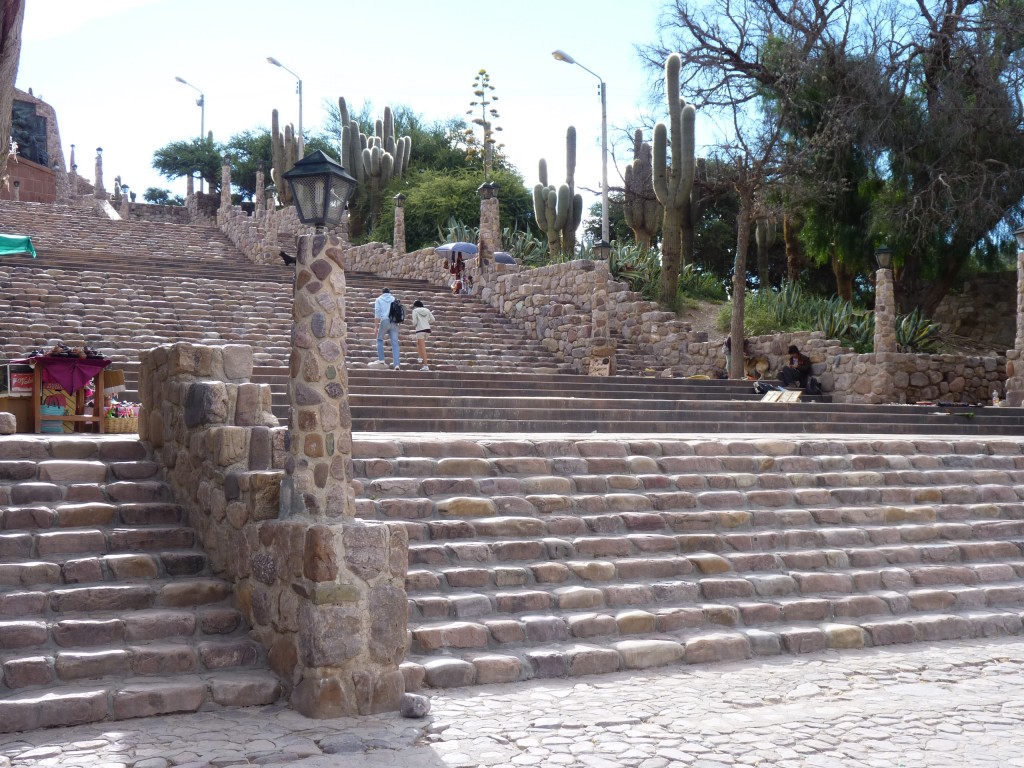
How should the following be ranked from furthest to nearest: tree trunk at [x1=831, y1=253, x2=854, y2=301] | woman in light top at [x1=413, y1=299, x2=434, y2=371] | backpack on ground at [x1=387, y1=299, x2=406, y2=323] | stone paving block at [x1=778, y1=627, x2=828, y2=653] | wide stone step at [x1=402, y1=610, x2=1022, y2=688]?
1. tree trunk at [x1=831, y1=253, x2=854, y2=301]
2. woman in light top at [x1=413, y1=299, x2=434, y2=371]
3. backpack on ground at [x1=387, y1=299, x2=406, y2=323]
4. stone paving block at [x1=778, y1=627, x2=828, y2=653]
5. wide stone step at [x1=402, y1=610, x2=1022, y2=688]

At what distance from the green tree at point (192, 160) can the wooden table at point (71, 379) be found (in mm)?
45399

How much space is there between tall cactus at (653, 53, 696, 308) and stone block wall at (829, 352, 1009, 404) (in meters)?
6.48

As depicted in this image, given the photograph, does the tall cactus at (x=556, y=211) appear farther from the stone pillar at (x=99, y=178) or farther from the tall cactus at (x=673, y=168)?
the stone pillar at (x=99, y=178)

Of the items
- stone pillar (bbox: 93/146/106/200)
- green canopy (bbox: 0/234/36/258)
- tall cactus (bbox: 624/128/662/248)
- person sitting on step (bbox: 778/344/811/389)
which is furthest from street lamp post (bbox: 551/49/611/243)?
stone pillar (bbox: 93/146/106/200)

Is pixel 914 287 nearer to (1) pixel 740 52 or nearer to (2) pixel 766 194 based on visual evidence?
(2) pixel 766 194

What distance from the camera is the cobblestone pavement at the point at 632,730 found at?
4.62 m

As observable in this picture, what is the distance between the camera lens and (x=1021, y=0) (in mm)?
23781

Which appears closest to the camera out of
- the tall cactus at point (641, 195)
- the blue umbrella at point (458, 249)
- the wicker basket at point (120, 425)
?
the wicker basket at point (120, 425)

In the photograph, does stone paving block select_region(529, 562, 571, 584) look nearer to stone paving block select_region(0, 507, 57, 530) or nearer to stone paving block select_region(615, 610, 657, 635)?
stone paving block select_region(615, 610, 657, 635)

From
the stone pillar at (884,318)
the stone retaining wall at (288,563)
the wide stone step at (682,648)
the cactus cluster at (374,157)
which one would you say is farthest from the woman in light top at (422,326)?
the cactus cluster at (374,157)

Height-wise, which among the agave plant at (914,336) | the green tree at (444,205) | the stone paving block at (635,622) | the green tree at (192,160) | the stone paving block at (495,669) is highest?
the green tree at (192,160)

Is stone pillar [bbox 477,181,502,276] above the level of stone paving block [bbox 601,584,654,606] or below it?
above

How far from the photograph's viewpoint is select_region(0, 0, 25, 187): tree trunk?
21.7 ft

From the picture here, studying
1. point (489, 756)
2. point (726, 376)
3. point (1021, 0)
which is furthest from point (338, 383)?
point (1021, 0)
